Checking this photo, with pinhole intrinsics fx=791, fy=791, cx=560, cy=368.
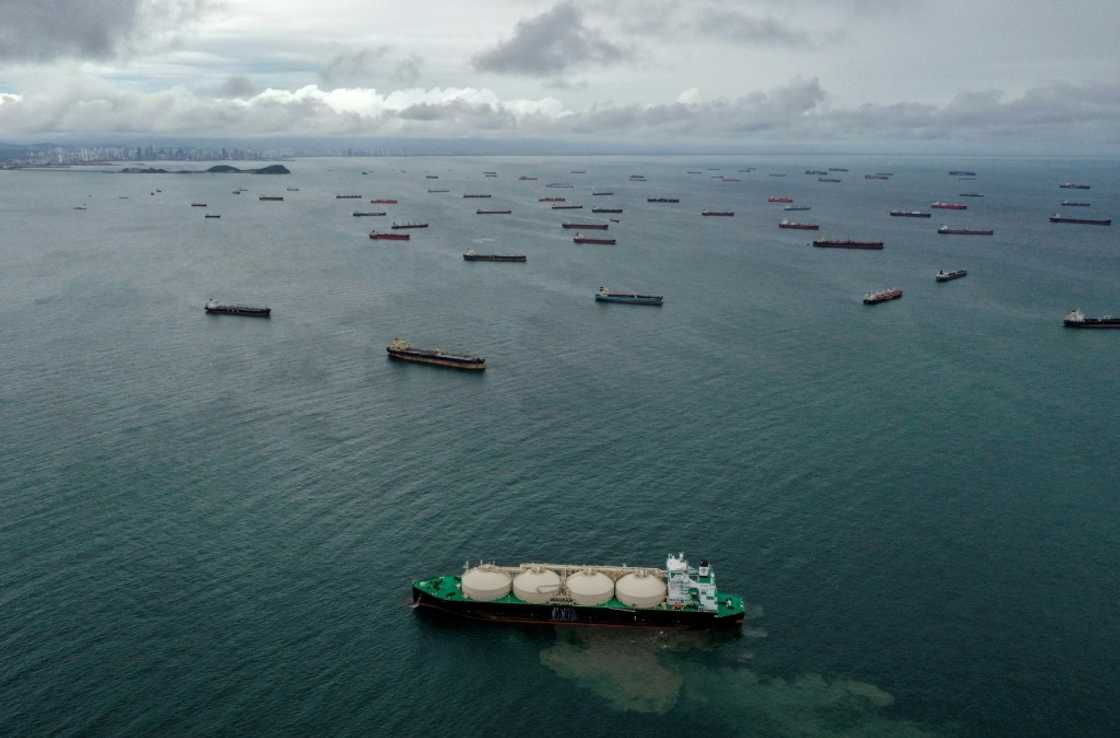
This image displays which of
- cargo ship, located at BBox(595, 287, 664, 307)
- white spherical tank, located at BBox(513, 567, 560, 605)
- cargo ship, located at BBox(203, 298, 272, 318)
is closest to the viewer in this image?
white spherical tank, located at BBox(513, 567, 560, 605)

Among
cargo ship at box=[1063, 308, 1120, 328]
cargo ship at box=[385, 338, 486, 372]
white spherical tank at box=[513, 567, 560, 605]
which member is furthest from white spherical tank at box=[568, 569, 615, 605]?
cargo ship at box=[1063, 308, 1120, 328]

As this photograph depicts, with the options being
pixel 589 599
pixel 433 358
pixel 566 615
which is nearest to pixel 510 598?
pixel 566 615

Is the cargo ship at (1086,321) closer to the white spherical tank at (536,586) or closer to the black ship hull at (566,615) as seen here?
the black ship hull at (566,615)

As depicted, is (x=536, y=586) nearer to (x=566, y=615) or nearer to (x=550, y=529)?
(x=566, y=615)

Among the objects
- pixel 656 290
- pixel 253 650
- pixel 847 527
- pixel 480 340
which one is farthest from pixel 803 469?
pixel 656 290

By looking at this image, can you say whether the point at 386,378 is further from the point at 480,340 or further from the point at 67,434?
the point at 67,434

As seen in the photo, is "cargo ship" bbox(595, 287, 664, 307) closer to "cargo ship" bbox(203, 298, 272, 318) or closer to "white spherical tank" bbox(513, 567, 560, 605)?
"cargo ship" bbox(203, 298, 272, 318)
